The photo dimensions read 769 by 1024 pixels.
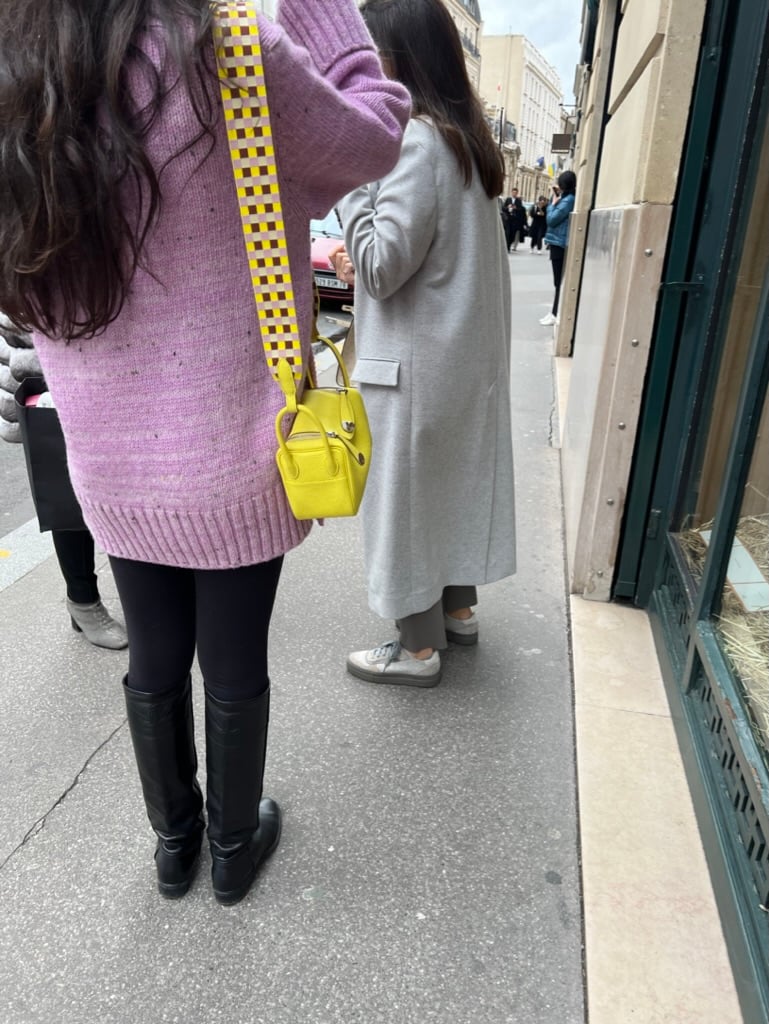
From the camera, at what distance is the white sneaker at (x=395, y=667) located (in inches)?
98.4

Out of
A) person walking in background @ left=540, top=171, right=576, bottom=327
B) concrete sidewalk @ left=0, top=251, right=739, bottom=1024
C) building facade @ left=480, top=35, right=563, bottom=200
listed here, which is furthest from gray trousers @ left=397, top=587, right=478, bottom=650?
building facade @ left=480, top=35, right=563, bottom=200

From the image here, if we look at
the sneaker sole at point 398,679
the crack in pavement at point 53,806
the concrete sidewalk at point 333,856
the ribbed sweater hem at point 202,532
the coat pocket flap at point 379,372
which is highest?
the coat pocket flap at point 379,372

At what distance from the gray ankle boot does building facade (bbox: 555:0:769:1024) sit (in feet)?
5.52

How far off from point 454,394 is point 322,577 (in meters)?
1.32

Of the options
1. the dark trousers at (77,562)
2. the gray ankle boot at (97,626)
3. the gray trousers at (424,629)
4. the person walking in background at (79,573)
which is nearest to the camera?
the person walking in background at (79,573)

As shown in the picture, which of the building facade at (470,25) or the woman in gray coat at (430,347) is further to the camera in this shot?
the building facade at (470,25)

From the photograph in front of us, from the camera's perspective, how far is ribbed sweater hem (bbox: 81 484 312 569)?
53.3 inches

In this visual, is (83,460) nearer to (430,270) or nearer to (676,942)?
(430,270)

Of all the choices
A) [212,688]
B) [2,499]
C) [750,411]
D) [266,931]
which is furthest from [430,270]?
[2,499]

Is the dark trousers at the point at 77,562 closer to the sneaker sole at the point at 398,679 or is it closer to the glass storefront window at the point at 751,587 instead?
the sneaker sole at the point at 398,679

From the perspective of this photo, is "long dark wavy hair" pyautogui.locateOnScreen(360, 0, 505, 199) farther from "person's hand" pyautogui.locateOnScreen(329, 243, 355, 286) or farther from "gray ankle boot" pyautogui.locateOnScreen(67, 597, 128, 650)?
"gray ankle boot" pyautogui.locateOnScreen(67, 597, 128, 650)

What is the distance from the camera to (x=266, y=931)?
5.48 feet

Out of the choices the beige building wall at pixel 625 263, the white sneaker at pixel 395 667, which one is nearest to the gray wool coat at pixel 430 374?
the white sneaker at pixel 395 667

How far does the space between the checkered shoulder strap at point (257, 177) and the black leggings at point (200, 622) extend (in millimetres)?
414
